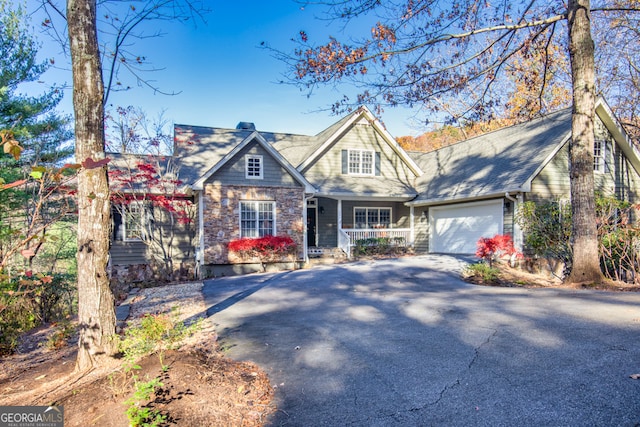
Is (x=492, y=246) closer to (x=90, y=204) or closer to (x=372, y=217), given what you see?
(x=372, y=217)

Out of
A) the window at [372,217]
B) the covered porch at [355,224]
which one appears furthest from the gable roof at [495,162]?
the window at [372,217]

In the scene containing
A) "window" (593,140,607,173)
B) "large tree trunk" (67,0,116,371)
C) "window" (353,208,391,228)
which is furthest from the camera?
"window" (353,208,391,228)

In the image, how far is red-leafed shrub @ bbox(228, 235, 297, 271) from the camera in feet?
47.2

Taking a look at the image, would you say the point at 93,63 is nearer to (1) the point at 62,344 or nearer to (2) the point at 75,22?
(2) the point at 75,22

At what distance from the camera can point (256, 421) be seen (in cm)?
339

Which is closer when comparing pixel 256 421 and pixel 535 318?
pixel 256 421

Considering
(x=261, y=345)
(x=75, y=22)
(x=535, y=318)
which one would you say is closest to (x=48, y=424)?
(x=261, y=345)

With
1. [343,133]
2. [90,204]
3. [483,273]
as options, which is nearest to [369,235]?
[343,133]

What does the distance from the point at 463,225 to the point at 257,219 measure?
891cm

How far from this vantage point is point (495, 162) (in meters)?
16.8

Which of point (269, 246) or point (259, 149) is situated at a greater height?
point (259, 149)

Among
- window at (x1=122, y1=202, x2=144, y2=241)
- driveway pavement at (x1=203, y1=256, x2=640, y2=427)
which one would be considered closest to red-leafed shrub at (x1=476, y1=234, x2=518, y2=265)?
driveway pavement at (x1=203, y1=256, x2=640, y2=427)

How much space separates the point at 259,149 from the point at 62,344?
10.5 meters

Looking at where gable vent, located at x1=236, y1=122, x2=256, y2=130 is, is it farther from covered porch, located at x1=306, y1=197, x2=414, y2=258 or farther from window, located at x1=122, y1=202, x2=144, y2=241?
window, located at x1=122, y1=202, x2=144, y2=241
